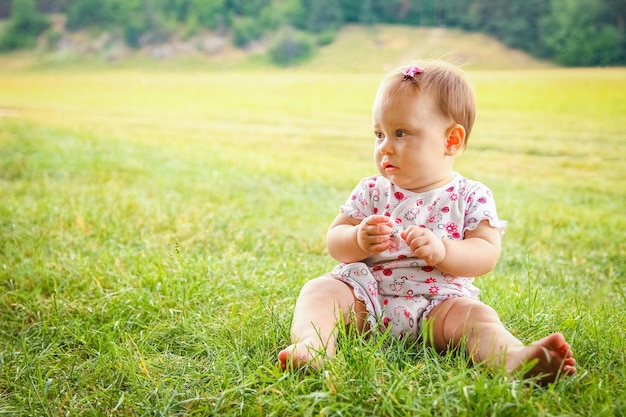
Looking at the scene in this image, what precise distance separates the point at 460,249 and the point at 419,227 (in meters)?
0.09

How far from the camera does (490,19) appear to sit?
15.7 ft

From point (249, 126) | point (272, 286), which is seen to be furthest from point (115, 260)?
point (249, 126)

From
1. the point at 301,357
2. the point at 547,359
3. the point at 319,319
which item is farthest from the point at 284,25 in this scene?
the point at 547,359

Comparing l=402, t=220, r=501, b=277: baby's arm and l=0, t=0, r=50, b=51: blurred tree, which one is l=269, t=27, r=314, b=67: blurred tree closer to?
l=0, t=0, r=50, b=51: blurred tree

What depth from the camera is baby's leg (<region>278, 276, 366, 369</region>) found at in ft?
3.64

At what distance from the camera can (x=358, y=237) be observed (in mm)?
1231

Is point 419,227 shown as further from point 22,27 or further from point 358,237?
point 22,27

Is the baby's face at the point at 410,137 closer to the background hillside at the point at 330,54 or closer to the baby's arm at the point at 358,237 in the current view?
the baby's arm at the point at 358,237

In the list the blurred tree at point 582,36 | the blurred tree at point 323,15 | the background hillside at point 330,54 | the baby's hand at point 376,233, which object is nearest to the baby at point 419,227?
the baby's hand at point 376,233

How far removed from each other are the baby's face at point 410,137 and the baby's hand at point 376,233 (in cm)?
16

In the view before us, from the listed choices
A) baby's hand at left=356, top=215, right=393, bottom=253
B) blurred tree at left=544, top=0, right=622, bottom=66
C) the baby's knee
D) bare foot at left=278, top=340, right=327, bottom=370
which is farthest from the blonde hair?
blurred tree at left=544, top=0, right=622, bottom=66

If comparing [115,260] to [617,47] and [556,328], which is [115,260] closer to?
[556,328]

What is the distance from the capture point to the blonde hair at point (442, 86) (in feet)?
4.24

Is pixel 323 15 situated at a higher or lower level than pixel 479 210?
higher
